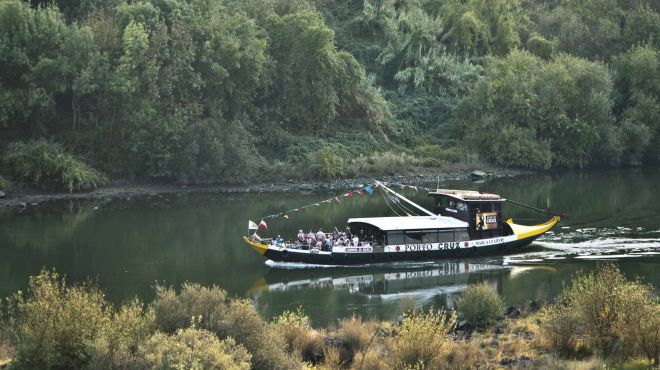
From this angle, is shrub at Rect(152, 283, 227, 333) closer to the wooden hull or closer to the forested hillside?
the wooden hull

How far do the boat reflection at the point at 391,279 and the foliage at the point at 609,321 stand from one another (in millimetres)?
12692

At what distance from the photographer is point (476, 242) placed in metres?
47.2

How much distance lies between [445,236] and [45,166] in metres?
38.4

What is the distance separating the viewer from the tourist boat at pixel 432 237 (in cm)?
4456

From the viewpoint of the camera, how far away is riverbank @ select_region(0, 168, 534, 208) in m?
67.1

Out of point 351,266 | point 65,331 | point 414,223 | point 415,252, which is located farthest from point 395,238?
point 65,331

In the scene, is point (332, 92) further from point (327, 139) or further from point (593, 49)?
point (593, 49)

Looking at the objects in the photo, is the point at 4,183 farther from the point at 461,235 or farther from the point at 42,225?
the point at 461,235

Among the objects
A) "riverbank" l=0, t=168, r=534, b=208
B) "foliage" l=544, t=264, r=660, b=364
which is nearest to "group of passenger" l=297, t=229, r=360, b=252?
"foliage" l=544, t=264, r=660, b=364

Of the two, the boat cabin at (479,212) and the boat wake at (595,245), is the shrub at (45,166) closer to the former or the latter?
the boat cabin at (479,212)

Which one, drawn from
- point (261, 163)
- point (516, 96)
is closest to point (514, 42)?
point (516, 96)

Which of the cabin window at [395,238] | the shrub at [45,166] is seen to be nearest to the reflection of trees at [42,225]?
the shrub at [45,166]

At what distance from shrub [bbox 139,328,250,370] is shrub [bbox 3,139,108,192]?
171 ft

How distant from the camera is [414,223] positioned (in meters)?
46.4
